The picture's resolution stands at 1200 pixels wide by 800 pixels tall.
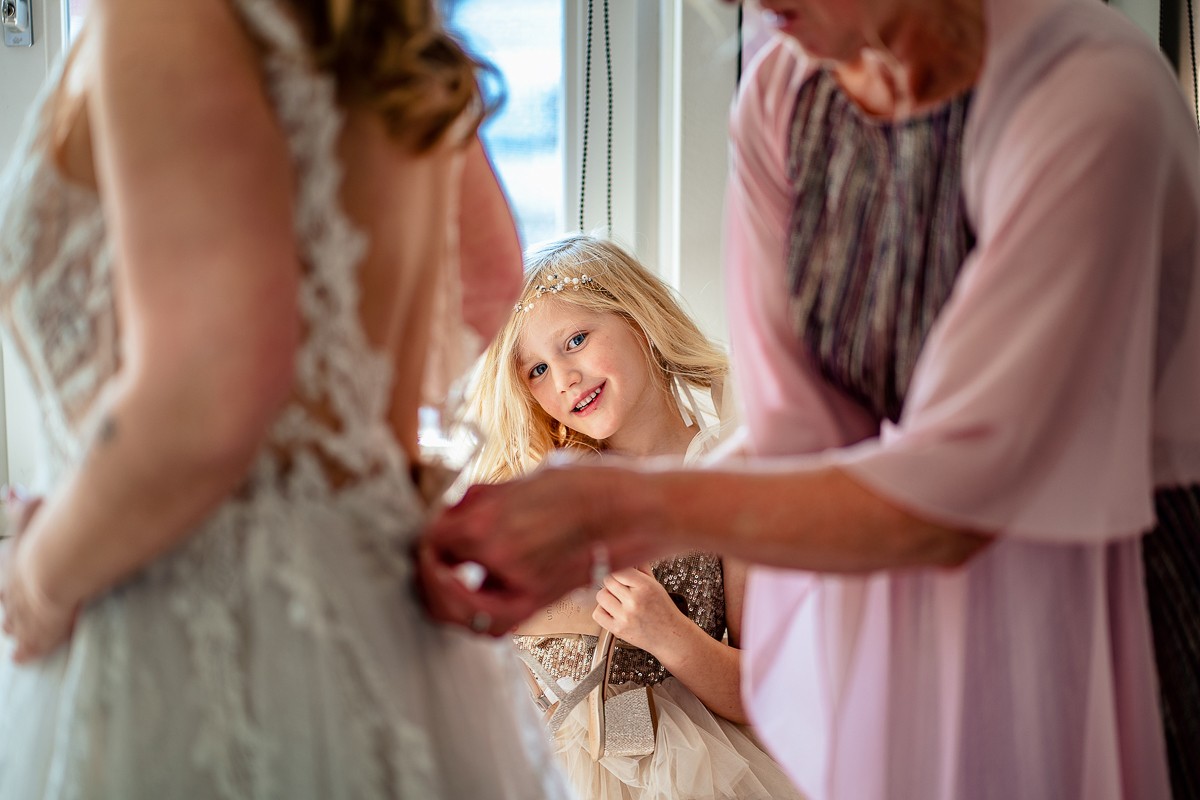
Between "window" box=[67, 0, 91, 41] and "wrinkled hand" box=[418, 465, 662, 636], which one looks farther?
"window" box=[67, 0, 91, 41]

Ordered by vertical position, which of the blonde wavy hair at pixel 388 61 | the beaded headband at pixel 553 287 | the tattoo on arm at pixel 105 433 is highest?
the blonde wavy hair at pixel 388 61


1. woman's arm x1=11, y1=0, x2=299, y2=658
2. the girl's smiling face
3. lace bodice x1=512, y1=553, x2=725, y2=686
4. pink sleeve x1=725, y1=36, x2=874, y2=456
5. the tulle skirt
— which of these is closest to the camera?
woman's arm x1=11, y1=0, x2=299, y2=658

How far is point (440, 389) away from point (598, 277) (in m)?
0.89

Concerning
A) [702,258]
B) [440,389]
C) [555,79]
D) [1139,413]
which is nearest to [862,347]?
[1139,413]

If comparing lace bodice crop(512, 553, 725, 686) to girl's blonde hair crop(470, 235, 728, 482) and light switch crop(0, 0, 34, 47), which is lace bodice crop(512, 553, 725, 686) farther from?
light switch crop(0, 0, 34, 47)

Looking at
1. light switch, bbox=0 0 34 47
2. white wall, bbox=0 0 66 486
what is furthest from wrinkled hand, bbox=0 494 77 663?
light switch, bbox=0 0 34 47

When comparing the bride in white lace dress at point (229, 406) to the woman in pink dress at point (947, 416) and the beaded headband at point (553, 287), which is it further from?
the beaded headband at point (553, 287)

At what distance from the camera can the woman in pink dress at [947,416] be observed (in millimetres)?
712

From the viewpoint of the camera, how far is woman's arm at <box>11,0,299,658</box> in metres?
0.57

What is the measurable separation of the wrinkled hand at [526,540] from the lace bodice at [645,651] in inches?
33.1

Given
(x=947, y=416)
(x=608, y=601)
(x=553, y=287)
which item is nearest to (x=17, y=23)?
(x=553, y=287)

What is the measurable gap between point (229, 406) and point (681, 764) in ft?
3.27

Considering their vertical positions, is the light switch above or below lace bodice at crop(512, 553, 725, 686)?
above

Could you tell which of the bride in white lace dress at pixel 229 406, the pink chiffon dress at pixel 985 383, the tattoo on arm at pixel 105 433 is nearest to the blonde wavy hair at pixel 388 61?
the bride in white lace dress at pixel 229 406
